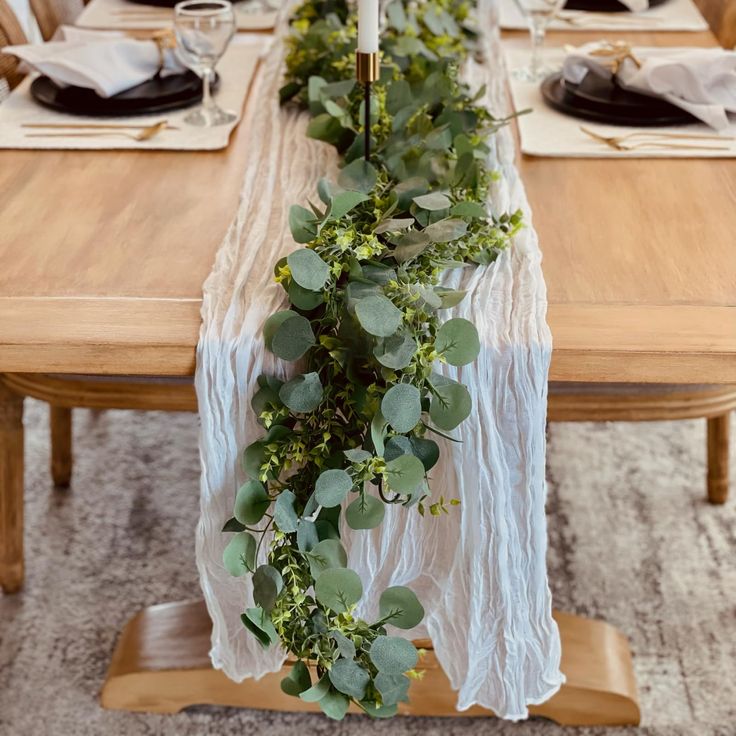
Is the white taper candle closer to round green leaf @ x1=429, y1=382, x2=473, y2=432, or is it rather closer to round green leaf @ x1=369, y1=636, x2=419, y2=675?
round green leaf @ x1=429, y1=382, x2=473, y2=432

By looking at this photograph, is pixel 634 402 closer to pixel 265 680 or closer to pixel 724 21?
pixel 265 680

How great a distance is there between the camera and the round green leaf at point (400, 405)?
3.10 feet

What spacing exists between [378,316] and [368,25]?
1.14 ft

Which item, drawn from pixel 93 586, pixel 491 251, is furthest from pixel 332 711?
pixel 93 586

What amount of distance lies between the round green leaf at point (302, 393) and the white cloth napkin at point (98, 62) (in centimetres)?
75

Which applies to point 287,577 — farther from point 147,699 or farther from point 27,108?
point 27,108

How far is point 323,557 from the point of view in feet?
3.36

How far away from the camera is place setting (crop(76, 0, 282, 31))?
1.96 meters

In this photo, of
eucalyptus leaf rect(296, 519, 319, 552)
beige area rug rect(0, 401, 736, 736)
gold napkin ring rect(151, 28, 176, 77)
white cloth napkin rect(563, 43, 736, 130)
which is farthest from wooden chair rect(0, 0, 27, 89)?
eucalyptus leaf rect(296, 519, 319, 552)

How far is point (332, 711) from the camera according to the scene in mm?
1040

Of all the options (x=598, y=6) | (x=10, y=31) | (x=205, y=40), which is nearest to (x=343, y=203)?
(x=205, y=40)

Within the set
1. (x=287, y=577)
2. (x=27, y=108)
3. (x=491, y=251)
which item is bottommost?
(x=287, y=577)

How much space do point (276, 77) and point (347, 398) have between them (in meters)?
0.87

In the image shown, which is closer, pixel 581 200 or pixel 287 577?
pixel 287 577
